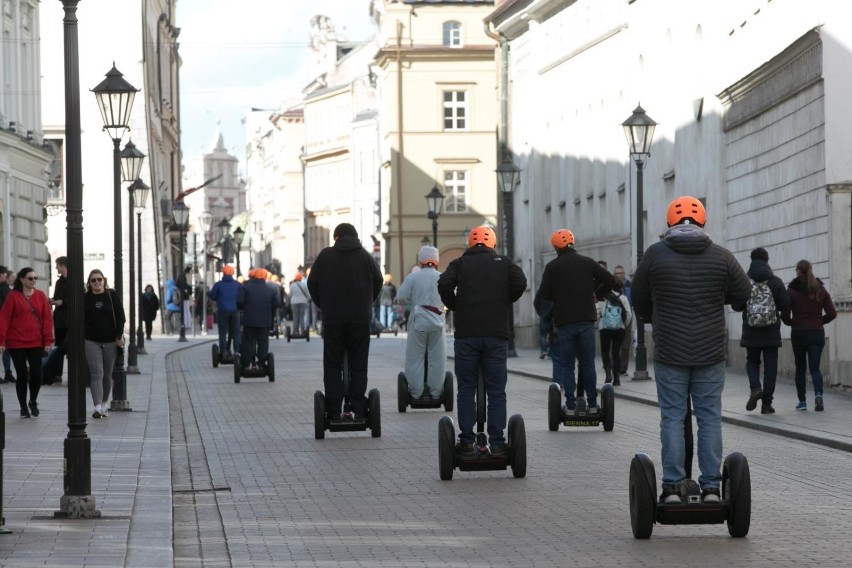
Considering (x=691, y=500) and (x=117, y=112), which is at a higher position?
(x=117, y=112)

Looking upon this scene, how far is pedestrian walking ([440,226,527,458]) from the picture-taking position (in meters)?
13.3

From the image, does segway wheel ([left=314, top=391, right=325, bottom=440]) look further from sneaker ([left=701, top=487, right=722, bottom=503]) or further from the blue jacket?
the blue jacket

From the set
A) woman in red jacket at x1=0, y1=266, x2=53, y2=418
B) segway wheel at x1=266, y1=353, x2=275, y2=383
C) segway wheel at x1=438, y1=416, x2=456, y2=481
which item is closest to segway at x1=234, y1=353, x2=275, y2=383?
segway wheel at x1=266, y1=353, x2=275, y2=383

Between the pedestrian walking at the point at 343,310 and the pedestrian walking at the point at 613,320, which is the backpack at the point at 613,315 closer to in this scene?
the pedestrian walking at the point at 613,320

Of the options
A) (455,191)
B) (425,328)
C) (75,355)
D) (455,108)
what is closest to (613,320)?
(425,328)

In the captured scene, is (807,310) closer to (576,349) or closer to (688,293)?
(576,349)

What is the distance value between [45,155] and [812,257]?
2068 centimetres

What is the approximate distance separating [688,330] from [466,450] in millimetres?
3592

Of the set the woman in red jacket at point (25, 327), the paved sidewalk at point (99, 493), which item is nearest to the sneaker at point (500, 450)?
the paved sidewalk at point (99, 493)

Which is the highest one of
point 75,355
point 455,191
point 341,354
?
point 455,191

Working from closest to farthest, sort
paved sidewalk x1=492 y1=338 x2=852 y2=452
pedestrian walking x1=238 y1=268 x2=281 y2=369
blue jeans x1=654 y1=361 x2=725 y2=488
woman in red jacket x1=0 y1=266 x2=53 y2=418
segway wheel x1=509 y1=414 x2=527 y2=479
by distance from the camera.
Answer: blue jeans x1=654 y1=361 x2=725 y2=488 < segway wheel x1=509 y1=414 x2=527 y2=479 < paved sidewalk x1=492 y1=338 x2=852 y2=452 < woman in red jacket x1=0 y1=266 x2=53 y2=418 < pedestrian walking x1=238 y1=268 x2=281 y2=369

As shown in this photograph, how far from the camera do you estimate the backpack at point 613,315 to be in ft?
83.6

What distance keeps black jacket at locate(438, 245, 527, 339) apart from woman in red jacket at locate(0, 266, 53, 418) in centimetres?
901

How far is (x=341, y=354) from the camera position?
1698 centimetres
